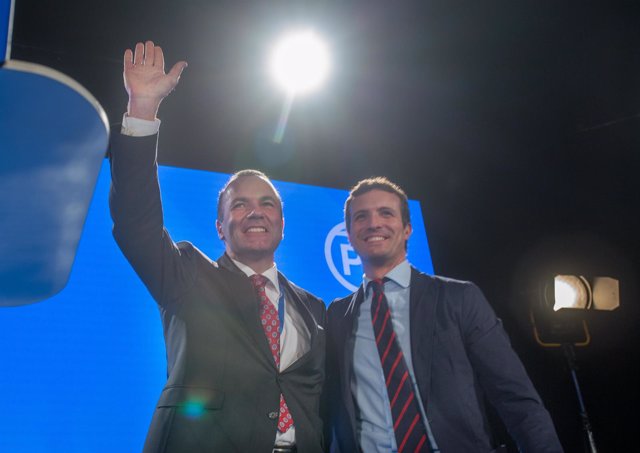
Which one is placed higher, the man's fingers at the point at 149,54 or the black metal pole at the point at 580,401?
the man's fingers at the point at 149,54

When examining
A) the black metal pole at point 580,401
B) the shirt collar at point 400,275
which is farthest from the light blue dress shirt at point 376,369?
the black metal pole at point 580,401

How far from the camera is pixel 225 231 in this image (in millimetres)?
2061

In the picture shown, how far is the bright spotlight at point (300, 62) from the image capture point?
311 cm

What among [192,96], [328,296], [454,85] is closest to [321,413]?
[328,296]

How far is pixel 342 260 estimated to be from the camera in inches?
111

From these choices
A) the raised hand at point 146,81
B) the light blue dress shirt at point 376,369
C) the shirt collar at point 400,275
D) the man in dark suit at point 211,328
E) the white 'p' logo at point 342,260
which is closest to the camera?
the raised hand at point 146,81

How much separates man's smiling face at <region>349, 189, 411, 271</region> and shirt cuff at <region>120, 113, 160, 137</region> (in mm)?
1205

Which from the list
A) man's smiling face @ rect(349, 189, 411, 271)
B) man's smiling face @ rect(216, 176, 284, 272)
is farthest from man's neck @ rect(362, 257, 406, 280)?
man's smiling face @ rect(216, 176, 284, 272)

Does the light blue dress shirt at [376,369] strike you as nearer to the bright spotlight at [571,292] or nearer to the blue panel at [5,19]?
the blue panel at [5,19]

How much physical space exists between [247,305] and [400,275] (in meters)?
0.75

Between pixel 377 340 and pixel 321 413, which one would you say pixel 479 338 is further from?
pixel 321 413

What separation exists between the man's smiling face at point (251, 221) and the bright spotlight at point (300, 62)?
1.43 m

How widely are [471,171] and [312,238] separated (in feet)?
6.88

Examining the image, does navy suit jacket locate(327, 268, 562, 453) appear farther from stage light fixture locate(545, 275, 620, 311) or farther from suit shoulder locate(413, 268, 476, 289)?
stage light fixture locate(545, 275, 620, 311)
